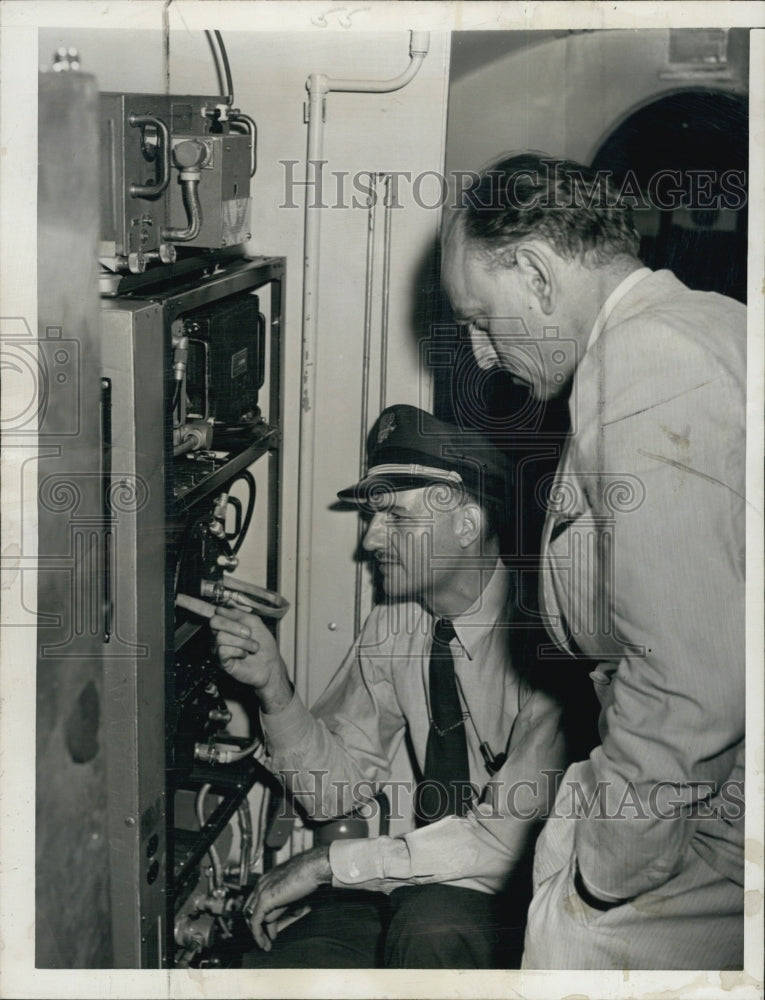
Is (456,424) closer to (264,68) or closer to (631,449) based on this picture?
(631,449)

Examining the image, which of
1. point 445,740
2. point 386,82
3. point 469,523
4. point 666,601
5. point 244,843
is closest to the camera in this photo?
point 666,601

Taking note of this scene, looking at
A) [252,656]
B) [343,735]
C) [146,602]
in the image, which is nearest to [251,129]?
[146,602]

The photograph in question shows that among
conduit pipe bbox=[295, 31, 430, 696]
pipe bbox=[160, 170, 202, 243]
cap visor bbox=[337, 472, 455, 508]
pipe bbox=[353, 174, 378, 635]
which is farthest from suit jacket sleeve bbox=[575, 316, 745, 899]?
pipe bbox=[160, 170, 202, 243]

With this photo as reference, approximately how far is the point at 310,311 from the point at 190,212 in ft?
0.94

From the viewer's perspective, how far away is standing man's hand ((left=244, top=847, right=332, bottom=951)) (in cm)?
155

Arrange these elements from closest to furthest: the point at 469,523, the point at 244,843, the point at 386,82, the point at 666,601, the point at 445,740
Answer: the point at 666,601
the point at 386,82
the point at 469,523
the point at 445,740
the point at 244,843

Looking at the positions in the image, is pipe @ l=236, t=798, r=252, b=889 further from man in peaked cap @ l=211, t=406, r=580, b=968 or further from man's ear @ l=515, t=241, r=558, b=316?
man's ear @ l=515, t=241, r=558, b=316

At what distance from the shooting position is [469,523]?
148 centimetres

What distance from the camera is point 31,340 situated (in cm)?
123

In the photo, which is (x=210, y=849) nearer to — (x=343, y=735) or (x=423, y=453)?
(x=343, y=735)

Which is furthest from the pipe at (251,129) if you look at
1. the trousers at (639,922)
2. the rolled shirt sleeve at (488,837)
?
the trousers at (639,922)

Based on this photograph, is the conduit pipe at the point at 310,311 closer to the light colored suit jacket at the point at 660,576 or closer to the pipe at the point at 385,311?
the pipe at the point at 385,311

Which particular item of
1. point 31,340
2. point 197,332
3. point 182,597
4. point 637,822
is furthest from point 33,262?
point 637,822

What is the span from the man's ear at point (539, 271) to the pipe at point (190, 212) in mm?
437
